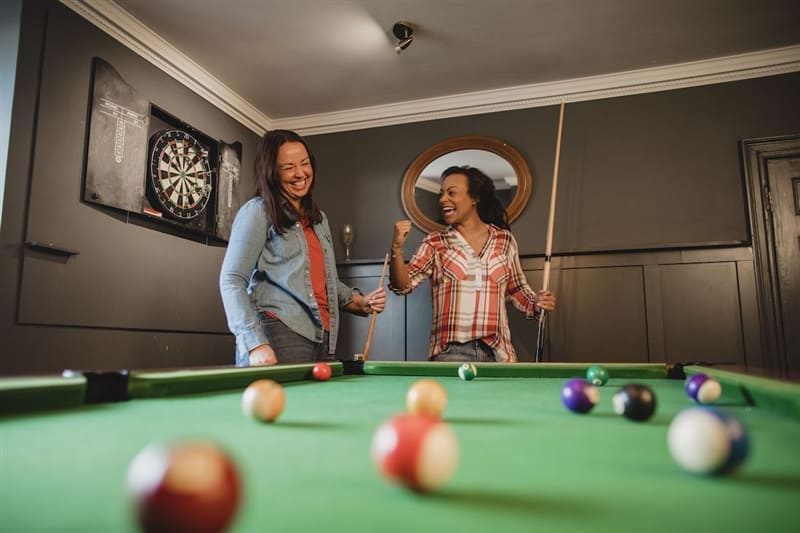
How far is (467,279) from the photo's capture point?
9.96 ft

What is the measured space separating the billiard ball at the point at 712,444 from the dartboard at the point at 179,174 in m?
3.33

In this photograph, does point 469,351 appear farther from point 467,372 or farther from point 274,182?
point 274,182

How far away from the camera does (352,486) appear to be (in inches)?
21.0

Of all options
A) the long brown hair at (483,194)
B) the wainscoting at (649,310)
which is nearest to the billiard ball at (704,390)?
the long brown hair at (483,194)

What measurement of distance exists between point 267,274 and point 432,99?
8.29 feet

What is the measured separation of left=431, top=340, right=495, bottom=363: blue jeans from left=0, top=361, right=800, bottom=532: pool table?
1663 millimetres

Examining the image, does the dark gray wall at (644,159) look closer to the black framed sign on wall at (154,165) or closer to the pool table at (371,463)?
the black framed sign on wall at (154,165)

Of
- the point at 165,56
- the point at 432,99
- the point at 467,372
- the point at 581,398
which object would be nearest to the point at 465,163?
the point at 432,99

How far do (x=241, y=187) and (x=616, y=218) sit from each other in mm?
2864

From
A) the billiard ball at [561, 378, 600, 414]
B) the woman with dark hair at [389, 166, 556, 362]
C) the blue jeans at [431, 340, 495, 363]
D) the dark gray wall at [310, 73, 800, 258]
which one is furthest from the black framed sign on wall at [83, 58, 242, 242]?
the billiard ball at [561, 378, 600, 414]

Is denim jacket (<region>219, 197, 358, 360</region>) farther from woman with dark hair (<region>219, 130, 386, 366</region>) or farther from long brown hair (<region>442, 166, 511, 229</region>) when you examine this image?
long brown hair (<region>442, 166, 511, 229</region>)

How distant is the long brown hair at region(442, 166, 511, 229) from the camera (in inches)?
132

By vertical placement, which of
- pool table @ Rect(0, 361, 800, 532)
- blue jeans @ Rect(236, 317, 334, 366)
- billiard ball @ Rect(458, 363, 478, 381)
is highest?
blue jeans @ Rect(236, 317, 334, 366)

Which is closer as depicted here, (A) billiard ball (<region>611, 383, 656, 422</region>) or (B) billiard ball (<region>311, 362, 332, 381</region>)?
(A) billiard ball (<region>611, 383, 656, 422</region>)
